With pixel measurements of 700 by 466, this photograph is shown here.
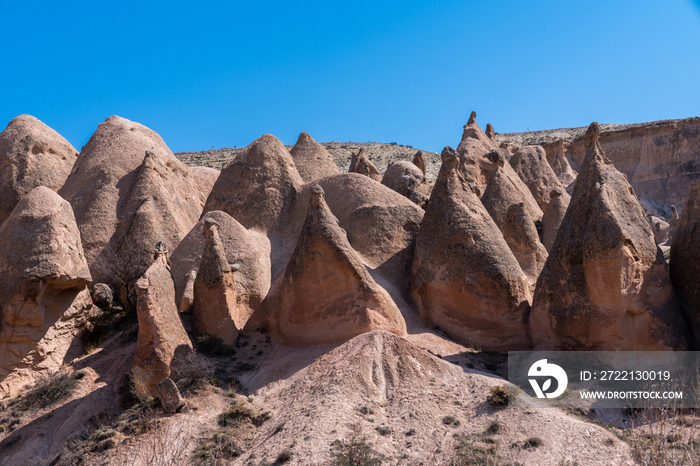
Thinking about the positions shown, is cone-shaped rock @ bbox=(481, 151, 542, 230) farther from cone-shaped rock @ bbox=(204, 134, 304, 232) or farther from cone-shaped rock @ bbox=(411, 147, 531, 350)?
cone-shaped rock @ bbox=(204, 134, 304, 232)

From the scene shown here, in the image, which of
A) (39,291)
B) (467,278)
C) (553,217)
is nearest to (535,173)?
(553,217)

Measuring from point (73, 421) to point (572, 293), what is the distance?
1045cm

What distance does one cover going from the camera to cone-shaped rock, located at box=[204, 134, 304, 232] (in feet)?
58.9

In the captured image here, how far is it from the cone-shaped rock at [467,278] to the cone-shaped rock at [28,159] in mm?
13343

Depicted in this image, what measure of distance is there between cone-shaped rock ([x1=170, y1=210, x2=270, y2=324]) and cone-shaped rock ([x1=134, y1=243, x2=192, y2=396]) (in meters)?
1.66

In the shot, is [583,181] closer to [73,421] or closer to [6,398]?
[73,421]

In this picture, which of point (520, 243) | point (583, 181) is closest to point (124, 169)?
point (520, 243)

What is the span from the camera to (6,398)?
12977 mm

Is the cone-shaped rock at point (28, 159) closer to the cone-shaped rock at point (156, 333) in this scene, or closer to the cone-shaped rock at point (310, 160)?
the cone-shaped rock at point (310, 160)

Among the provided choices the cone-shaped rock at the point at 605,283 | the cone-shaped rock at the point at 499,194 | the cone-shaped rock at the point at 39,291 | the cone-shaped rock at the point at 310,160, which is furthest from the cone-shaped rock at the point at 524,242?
the cone-shaped rock at the point at 39,291

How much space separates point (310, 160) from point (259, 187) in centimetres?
404

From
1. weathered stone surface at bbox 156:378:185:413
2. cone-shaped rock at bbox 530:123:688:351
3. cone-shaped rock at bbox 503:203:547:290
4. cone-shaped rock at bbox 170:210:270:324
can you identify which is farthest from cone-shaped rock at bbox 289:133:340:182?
weathered stone surface at bbox 156:378:185:413

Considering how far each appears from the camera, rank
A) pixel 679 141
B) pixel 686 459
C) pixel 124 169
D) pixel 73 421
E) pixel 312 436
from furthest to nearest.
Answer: pixel 679 141 < pixel 124 169 < pixel 73 421 < pixel 312 436 < pixel 686 459

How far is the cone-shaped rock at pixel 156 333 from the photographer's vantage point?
11859mm
